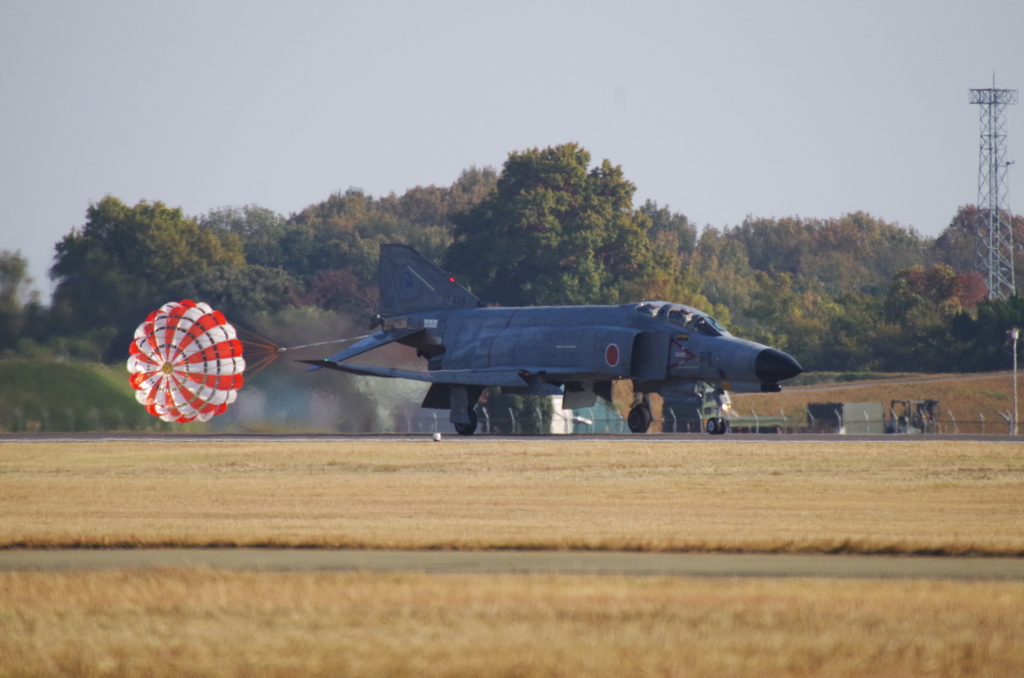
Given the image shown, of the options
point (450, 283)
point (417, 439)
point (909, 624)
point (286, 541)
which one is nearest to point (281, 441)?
point (417, 439)

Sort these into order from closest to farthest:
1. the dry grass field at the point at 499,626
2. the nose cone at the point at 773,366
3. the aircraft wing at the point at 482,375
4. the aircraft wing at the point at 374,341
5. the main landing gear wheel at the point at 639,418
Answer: the dry grass field at the point at 499,626 → the nose cone at the point at 773,366 → the aircraft wing at the point at 482,375 → the main landing gear wheel at the point at 639,418 → the aircraft wing at the point at 374,341

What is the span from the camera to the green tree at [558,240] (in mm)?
71312

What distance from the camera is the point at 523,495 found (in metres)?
21.9

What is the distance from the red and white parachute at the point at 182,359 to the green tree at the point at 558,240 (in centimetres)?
3371

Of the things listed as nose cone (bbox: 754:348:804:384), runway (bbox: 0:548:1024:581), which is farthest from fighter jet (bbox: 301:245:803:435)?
runway (bbox: 0:548:1024:581)

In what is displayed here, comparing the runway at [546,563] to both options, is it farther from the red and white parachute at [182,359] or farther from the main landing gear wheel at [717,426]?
the red and white parachute at [182,359]

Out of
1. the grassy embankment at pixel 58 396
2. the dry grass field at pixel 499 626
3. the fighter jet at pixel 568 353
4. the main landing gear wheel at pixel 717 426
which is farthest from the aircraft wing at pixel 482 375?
the dry grass field at pixel 499 626

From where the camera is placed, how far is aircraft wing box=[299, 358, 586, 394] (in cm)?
3469

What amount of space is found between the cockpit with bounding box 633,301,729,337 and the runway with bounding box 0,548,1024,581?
19851 millimetres

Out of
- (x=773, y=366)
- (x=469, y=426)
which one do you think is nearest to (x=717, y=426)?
(x=773, y=366)

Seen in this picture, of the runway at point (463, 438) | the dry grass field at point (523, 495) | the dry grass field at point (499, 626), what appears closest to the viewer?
the dry grass field at point (499, 626)

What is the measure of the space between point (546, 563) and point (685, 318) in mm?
21297

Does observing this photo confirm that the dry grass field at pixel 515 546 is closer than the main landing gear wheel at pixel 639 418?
Yes

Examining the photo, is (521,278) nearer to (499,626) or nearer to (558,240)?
(558,240)
